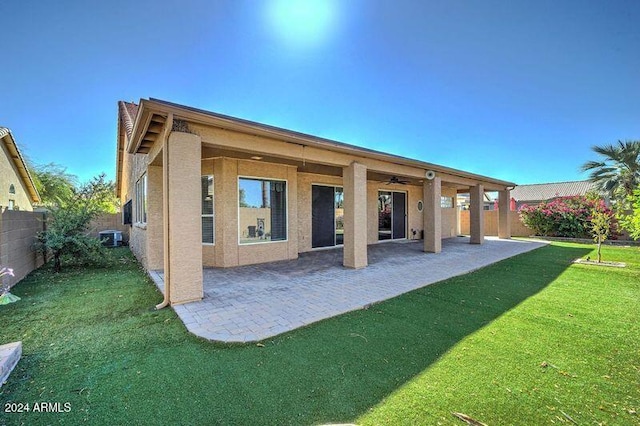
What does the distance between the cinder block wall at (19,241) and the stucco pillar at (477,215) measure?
609 inches

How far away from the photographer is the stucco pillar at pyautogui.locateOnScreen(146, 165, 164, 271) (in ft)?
23.2

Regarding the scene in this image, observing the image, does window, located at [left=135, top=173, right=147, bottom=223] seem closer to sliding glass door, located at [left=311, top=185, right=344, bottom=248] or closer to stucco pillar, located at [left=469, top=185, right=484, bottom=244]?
sliding glass door, located at [left=311, top=185, right=344, bottom=248]

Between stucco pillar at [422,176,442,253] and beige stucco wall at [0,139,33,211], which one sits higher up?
beige stucco wall at [0,139,33,211]

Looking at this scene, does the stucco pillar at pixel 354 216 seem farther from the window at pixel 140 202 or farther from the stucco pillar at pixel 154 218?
the window at pixel 140 202

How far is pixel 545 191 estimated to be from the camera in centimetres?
3500

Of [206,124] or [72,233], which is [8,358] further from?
[72,233]

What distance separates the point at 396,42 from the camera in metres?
9.14

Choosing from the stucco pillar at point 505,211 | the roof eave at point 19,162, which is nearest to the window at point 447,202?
the stucco pillar at point 505,211

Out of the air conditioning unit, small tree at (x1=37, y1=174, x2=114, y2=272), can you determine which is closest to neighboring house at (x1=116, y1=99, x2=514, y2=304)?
small tree at (x1=37, y1=174, x2=114, y2=272)

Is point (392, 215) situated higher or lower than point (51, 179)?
lower

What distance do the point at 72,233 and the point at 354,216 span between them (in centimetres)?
822

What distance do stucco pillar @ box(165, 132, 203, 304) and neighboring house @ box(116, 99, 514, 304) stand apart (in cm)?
2

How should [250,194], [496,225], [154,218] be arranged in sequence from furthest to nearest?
[496,225]
[250,194]
[154,218]

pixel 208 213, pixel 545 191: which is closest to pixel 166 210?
pixel 208 213
